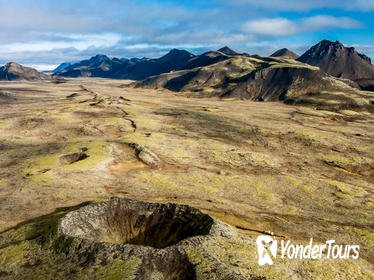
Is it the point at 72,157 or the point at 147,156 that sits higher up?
the point at 147,156

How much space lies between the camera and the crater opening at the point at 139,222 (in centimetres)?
2438

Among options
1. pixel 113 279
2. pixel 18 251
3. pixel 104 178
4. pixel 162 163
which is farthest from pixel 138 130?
pixel 113 279

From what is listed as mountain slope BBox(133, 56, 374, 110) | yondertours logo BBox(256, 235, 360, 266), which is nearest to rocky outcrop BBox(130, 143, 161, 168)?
yondertours logo BBox(256, 235, 360, 266)

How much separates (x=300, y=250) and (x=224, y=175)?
1974cm

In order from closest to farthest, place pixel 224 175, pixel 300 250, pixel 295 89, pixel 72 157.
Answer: pixel 300 250, pixel 224 175, pixel 72 157, pixel 295 89

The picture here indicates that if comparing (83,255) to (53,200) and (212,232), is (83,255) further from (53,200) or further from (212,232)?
(53,200)

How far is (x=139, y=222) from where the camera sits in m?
26.8

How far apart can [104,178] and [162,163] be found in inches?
432

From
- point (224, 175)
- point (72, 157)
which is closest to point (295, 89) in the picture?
point (224, 175)

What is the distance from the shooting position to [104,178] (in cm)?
3897

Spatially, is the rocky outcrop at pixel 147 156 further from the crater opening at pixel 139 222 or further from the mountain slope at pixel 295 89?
the mountain slope at pixel 295 89

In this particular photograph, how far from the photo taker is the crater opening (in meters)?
24.4

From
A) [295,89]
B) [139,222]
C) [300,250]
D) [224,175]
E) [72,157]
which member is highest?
[295,89]

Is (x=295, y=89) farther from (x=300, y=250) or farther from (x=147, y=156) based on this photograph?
(x=300, y=250)
